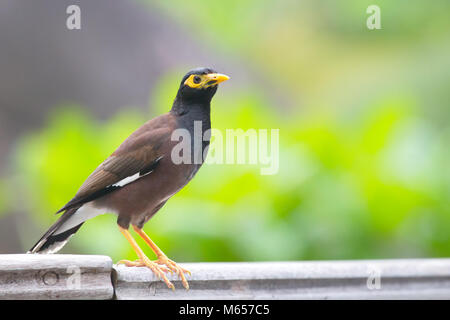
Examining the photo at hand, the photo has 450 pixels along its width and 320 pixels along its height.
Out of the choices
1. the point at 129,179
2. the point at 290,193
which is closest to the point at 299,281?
the point at 129,179

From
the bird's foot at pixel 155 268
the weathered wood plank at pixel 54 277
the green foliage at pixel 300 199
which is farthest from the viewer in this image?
the green foliage at pixel 300 199

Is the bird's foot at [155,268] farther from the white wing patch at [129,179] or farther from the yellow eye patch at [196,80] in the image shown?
the yellow eye patch at [196,80]

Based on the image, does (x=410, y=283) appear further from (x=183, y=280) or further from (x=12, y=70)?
(x=12, y=70)

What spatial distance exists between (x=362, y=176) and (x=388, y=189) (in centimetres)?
12

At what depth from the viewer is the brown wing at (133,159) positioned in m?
1.37

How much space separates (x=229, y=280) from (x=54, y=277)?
38 centimetres

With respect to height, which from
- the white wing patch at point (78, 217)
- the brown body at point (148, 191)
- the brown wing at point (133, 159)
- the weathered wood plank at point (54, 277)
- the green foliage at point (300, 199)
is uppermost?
the brown wing at point (133, 159)

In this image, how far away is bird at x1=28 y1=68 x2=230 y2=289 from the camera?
134cm

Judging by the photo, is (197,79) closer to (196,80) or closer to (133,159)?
(196,80)

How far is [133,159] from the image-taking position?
1393 mm

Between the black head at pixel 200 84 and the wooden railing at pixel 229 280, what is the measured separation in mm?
391

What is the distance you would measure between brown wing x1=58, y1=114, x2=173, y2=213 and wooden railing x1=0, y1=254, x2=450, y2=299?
20cm

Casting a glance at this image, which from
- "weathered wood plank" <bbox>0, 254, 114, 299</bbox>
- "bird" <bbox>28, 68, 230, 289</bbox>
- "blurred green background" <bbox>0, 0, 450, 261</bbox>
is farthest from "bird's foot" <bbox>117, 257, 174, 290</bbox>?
"blurred green background" <bbox>0, 0, 450, 261</bbox>

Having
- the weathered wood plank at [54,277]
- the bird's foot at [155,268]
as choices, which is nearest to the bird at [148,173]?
the bird's foot at [155,268]
